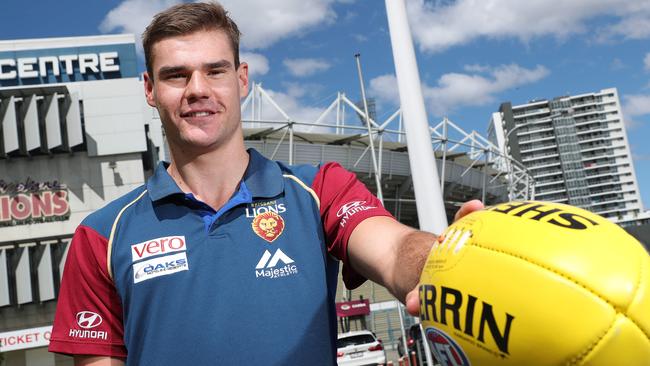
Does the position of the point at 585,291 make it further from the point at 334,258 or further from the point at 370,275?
the point at 334,258

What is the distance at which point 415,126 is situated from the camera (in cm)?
836

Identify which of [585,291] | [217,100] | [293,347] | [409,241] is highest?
[217,100]

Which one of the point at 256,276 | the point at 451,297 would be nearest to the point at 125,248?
the point at 256,276

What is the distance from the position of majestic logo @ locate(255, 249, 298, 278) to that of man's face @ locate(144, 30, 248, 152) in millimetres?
566

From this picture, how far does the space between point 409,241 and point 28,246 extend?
2736cm

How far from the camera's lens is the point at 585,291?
154 centimetres

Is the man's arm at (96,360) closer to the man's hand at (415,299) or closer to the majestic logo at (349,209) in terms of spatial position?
the majestic logo at (349,209)

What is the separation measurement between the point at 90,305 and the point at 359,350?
1575 centimetres

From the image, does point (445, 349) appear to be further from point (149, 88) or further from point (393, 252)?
point (149, 88)

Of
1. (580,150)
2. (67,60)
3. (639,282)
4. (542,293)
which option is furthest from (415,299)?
(580,150)

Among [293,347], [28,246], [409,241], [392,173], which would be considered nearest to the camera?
[409,241]

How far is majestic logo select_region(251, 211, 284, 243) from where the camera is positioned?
7.84 feet

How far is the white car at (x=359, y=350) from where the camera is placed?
56.6 feet

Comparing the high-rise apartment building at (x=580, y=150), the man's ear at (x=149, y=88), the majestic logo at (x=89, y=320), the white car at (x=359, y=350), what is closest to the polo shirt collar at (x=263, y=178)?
the man's ear at (x=149, y=88)
